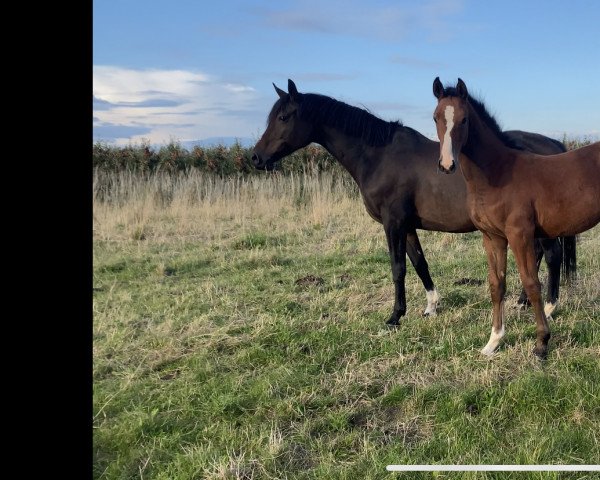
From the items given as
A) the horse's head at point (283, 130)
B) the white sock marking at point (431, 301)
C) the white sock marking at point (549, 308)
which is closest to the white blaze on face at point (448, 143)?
the horse's head at point (283, 130)

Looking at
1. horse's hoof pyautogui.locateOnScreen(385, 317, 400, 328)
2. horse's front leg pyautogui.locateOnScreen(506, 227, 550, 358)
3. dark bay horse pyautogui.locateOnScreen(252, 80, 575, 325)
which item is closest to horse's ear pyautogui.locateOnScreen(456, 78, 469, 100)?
horse's front leg pyautogui.locateOnScreen(506, 227, 550, 358)

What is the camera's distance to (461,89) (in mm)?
3855

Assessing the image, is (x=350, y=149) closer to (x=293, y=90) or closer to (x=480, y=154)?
(x=293, y=90)

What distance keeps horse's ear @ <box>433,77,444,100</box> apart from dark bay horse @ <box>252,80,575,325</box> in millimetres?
1288

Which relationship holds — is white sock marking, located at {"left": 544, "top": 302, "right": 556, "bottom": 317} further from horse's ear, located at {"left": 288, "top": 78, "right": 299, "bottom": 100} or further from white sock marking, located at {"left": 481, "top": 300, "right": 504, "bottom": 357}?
horse's ear, located at {"left": 288, "top": 78, "right": 299, "bottom": 100}

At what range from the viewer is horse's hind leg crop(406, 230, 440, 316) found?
527cm

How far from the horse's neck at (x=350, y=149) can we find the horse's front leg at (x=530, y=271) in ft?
5.67

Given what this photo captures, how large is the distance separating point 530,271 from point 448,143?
1.21 metres

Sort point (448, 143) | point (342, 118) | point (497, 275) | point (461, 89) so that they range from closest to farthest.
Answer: point (448, 143), point (461, 89), point (497, 275), point (342, 118)

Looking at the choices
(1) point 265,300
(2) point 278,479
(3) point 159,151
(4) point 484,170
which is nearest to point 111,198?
(3) point 159,151

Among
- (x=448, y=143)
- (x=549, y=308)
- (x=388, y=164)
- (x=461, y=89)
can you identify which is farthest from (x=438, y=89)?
(x=549, y=308)

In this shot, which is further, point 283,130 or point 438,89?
point 283,130
